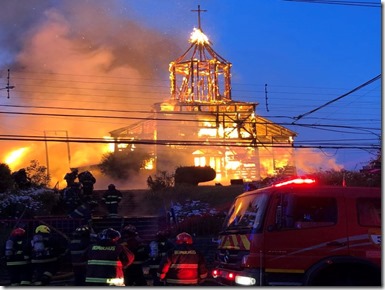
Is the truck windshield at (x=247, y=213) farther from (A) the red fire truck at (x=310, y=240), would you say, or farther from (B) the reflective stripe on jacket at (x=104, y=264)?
(B) the reflective stripe on jacket at (x=104, y=264)

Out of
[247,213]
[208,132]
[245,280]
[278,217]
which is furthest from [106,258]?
[208,132]

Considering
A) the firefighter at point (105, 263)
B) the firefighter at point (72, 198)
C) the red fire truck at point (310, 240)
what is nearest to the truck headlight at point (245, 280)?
the red fire truck at point (310, 240)

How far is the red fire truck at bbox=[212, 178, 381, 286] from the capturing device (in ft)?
21.1

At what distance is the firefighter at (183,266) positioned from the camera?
24.3 ft

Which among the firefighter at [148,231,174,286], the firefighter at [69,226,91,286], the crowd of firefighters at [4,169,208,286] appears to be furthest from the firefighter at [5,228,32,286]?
the firefighter at [148,231,174,286]

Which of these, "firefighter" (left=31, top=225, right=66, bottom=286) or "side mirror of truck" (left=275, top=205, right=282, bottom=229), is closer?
"side mirror of truck" (left=275, top=205, right=282, bottom=229)

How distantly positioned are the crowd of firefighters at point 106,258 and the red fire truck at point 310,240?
85 centimetres

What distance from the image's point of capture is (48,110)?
4281 centimetres

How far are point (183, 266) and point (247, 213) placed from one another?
121 centimetres

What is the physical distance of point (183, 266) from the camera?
7.42 metres

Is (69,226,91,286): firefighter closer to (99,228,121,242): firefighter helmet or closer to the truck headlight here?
(99,228,121,242): firefighter helmet

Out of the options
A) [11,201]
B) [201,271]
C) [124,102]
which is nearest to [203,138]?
[124,102]

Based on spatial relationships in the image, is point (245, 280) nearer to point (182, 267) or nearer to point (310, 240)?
point (310, 240)

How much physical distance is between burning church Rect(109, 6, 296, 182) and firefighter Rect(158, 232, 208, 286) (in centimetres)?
2663
